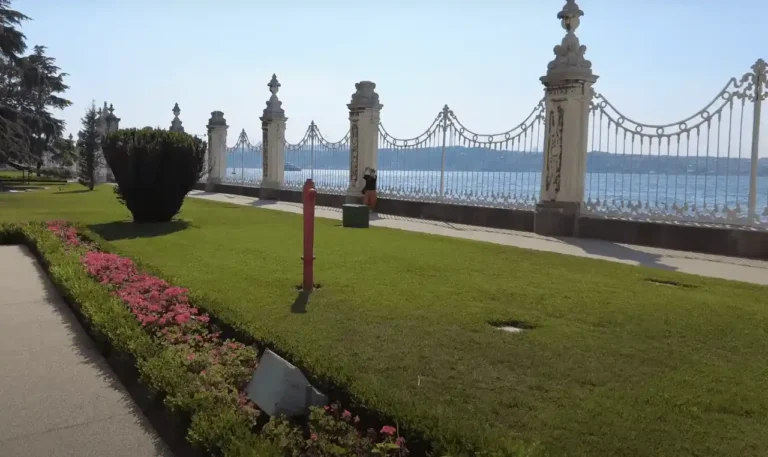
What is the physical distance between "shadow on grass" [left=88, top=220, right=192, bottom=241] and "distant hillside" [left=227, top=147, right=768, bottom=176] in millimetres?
5623

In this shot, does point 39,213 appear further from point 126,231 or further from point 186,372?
point 186,372

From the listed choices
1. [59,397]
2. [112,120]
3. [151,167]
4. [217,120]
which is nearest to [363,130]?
[151,167]

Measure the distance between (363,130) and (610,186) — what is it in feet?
25.1

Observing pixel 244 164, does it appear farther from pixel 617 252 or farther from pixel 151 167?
pixel 617 252

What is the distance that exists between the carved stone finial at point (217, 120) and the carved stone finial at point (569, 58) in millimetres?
16876

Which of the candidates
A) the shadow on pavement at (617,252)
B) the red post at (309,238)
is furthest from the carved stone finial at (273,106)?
the red post at (309,238)

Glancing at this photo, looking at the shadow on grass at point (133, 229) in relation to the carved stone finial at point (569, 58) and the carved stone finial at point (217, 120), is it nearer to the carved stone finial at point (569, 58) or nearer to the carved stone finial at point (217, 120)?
the carved stone finial at point (569, 58)

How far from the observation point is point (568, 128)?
436 inches

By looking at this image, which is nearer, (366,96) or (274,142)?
(366,96)

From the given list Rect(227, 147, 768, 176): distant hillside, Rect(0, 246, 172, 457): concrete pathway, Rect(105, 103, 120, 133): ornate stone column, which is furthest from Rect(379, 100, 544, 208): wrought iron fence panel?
Rect(105, 103, 120, 133): ornate stone column

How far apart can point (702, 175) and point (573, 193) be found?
2.12 metres

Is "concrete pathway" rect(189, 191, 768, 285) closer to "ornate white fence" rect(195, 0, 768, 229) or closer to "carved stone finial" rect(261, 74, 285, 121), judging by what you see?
"ornate white fence" rect(195, 0, 768, 229)

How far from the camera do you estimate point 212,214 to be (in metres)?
14.7

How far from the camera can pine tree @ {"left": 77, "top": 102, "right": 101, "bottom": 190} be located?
1024 inches
